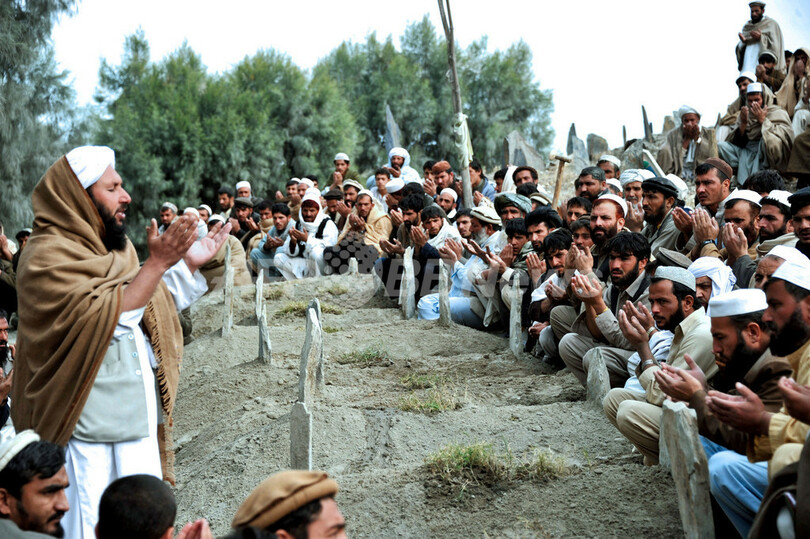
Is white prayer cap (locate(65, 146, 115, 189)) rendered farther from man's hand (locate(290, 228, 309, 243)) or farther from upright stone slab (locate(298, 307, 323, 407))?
man's hand (locate(290, 228, 309, 243))

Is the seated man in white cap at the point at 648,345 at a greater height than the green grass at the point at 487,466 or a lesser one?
greater

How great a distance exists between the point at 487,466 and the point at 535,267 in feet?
11.5

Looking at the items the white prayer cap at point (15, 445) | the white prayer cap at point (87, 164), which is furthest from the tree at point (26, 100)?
the white prayer cap at point (15, 445)

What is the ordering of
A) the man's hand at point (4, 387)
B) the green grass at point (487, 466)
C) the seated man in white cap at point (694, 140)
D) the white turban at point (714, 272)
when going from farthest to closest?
1. the seated man in white cap at point (694, 140)
2. the white turban at point (714, 272)
3. the man's hand at point (4, 387)
4. the green grass at point (487, 466)

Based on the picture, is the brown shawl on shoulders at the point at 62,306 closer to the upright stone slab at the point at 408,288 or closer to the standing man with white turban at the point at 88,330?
the standing man with white turban at the point at 88,330

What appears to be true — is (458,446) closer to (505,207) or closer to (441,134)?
(505,207)

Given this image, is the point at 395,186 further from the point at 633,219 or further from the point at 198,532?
the point at 198,532

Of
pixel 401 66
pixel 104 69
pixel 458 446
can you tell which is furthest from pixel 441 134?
pixel 458 446

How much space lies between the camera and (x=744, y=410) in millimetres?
3514

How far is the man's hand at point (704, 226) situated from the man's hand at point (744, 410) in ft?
11.2

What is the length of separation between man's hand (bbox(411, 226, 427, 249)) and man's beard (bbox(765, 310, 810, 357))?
6.88m

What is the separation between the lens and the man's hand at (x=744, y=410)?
138 inches

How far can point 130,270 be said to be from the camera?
13.0ft

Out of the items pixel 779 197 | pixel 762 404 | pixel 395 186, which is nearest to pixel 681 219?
pixel 779 197
